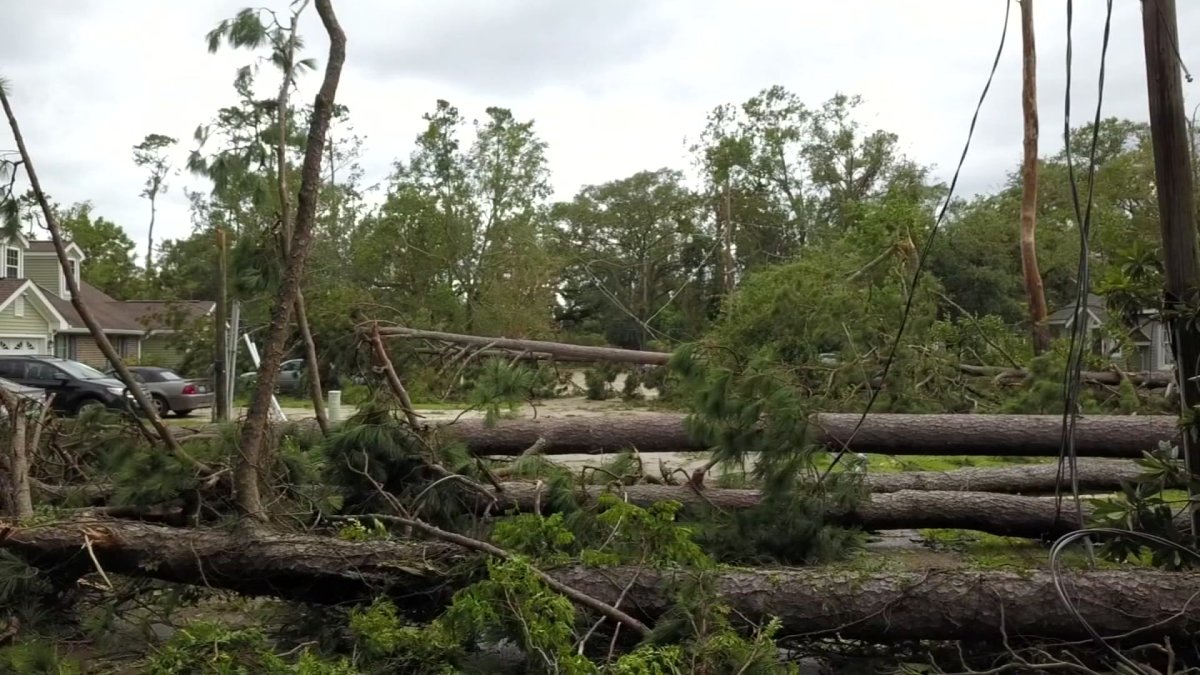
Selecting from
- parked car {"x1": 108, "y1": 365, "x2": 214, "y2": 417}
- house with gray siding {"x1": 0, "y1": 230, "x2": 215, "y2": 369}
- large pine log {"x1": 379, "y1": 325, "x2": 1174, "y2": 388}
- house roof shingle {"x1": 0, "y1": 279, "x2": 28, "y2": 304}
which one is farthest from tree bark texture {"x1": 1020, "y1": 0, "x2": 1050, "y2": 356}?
house roof shingle {"x1": 0, "y1": 279, "x2": 28, "y2": 304}

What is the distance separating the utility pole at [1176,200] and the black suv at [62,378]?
1500 centimetres

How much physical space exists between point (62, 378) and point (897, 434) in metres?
14.1

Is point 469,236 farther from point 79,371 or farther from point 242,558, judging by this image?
point 242,558

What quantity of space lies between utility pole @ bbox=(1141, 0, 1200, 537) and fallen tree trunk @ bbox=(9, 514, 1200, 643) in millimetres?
957

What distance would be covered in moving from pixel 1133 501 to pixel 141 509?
472 cm

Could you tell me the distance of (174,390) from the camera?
17.4 m

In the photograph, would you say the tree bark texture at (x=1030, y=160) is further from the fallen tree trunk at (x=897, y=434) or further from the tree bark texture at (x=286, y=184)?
the tree bark texture at (x=286, y=184)

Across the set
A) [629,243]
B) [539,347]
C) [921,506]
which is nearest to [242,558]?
[921,506]

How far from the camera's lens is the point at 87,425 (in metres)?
6.18

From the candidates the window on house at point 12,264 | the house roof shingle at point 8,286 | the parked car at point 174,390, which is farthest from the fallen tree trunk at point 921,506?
the window on house at point 12,264

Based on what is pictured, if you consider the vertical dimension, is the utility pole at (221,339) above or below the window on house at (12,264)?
below

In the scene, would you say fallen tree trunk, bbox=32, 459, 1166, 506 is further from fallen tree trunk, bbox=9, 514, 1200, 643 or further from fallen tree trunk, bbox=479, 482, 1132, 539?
fallen tree trunk, bbox=9, 514, 1200, 643

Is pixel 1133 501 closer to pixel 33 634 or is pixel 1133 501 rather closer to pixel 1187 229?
pixel 1187 229

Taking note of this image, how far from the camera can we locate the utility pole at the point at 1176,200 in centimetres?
434
